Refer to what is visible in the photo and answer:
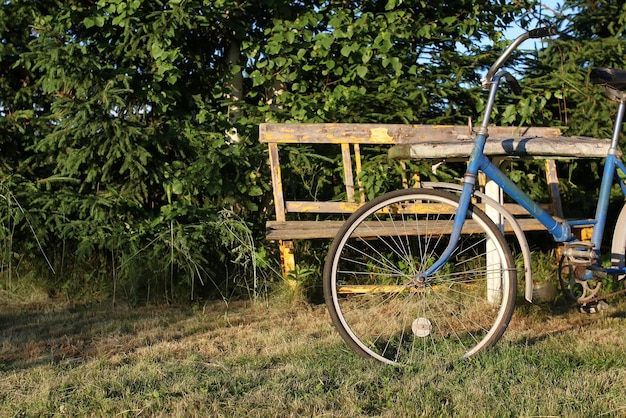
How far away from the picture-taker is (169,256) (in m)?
5.11

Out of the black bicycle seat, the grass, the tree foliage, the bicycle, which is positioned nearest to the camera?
the grass

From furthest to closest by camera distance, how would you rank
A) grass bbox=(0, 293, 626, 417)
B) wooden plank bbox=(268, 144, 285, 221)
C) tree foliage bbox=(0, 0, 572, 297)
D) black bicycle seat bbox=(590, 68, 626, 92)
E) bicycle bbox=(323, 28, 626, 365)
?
tree foliage bbox=(0, 0, 572, 297), wooden plank bbox=(268, 144, 285, 221), black bicycle seat bbox=(590, 68, 626, 92), bicycle bbox=(323, 28, 626, 365), grass bbox=(0, 293, 626, 417)

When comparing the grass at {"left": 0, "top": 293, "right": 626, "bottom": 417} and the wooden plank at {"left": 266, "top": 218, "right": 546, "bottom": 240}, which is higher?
the wooden plank at {"left": 266, "top": 218, "right": 546, "bottom": 240}

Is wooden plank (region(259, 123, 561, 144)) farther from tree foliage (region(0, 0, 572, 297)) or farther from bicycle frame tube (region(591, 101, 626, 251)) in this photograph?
bicycle frame tube (region(591, 101, 626, 251))

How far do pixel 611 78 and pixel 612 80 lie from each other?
1cm

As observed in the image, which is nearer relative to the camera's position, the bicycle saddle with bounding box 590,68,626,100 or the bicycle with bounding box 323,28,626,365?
the bicycle with bounding box 323,28,626,365

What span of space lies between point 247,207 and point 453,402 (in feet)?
10.2

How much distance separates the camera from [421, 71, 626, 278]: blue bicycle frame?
336cm

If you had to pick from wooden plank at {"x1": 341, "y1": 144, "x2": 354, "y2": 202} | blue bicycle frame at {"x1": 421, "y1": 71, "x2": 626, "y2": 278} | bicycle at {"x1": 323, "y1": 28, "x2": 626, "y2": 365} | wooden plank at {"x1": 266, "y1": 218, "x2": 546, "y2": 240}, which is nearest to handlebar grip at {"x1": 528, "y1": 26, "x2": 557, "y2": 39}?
bicycle at {"x1": 323, "y1": 28, "x2": 626, "y2": 365}

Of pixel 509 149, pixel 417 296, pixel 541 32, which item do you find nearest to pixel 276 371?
pixel 417 296

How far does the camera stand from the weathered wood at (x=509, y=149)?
376 cm

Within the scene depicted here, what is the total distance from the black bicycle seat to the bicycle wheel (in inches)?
40.6

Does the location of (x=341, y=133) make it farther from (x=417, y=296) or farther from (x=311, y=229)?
(x=417, y=296)

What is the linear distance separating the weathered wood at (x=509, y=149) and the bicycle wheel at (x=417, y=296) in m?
0.27
